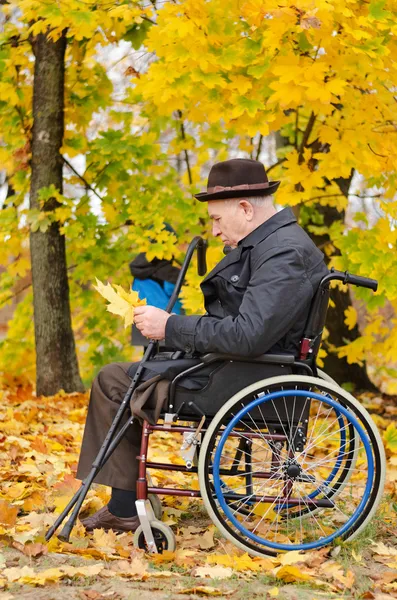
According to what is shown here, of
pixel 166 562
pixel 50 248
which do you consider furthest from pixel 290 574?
pixel 50 248

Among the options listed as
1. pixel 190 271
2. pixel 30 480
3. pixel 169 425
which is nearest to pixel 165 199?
pixel 190 271

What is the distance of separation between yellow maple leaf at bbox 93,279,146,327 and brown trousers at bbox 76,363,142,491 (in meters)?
0.32

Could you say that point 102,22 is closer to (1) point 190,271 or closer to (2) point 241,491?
(1) point 190,271

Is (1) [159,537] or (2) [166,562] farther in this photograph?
(1) [159,537]

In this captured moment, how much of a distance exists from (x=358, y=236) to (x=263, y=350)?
2615 mm

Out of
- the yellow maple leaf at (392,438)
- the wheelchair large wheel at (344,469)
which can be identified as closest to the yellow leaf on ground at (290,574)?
the wheelchair large wheel at (344,469)

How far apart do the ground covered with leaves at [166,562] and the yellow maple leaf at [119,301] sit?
32.9 inches

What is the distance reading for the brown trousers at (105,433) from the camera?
3.03m

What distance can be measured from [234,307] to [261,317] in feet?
0.89

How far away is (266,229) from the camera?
9.68 ft

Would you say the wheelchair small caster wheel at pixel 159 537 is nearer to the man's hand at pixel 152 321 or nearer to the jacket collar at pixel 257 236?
the man's hand at pixel 152 321

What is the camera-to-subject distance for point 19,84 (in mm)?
6598

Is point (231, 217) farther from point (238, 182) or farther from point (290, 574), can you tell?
point (290, 574)

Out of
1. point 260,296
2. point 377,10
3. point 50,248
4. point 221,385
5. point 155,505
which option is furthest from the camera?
point 50,248
